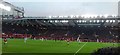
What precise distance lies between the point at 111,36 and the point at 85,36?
22.0 feet

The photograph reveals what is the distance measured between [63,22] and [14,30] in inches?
558

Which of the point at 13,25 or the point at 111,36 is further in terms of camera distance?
the point at 13,25

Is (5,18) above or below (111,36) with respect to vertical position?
above

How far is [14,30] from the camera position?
88750mm

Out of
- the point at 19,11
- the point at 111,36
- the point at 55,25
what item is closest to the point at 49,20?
the point at 55,25

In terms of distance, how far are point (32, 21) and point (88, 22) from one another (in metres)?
16.0

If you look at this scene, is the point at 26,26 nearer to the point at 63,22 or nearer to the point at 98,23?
the point at 63,22

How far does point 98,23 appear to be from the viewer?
87.1 meters

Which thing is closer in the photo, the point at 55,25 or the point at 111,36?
the point at 111,36

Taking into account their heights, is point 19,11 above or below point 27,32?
above

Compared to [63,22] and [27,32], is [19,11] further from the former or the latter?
[63,22]

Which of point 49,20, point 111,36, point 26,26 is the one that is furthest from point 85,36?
point 26,26

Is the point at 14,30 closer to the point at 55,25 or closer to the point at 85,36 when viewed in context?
the point at 55,25

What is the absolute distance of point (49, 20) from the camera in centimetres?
8869
